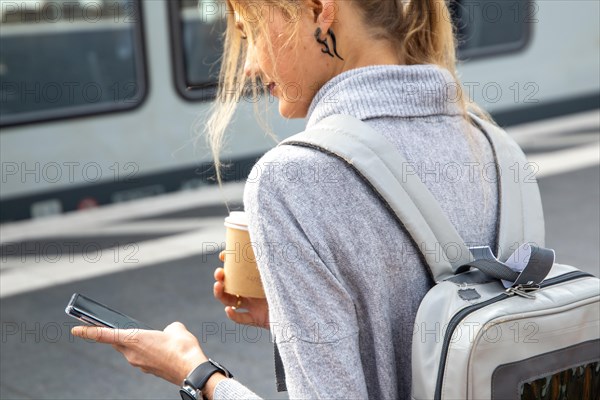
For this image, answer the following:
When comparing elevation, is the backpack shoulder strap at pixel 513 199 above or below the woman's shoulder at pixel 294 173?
below

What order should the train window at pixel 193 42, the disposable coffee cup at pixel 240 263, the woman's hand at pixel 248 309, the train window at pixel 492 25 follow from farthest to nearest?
the train window at pixel 492 25 → the train window at pixel 193 42 → the woman's hand at pixel 248 309 → the disposable coffee cup at pixel 240 263

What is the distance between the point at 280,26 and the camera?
1506 millimetres

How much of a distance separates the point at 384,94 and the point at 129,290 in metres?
3.73

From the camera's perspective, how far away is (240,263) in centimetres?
175

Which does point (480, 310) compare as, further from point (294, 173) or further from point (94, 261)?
point (94, 261)

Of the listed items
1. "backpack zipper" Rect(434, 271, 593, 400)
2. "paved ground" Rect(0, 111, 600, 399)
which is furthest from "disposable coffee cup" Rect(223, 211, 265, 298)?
"paved ground" Rect(0, 111, 600, 399)

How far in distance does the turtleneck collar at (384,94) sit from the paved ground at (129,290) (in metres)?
2.34

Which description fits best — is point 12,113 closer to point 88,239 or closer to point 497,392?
point 88,239

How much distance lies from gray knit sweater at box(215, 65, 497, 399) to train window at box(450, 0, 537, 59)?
6218 mm

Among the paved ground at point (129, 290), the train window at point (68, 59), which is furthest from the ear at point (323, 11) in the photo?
the train window at point (68, 59)

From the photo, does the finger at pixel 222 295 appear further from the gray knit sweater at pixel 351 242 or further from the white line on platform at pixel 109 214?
the white line on platform at pixel 109 214

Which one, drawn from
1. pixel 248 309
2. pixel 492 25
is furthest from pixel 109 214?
pixel 248 309

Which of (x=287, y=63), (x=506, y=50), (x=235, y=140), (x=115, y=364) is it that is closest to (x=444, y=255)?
(x=287, y=63)

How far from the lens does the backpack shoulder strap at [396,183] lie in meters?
1.37
